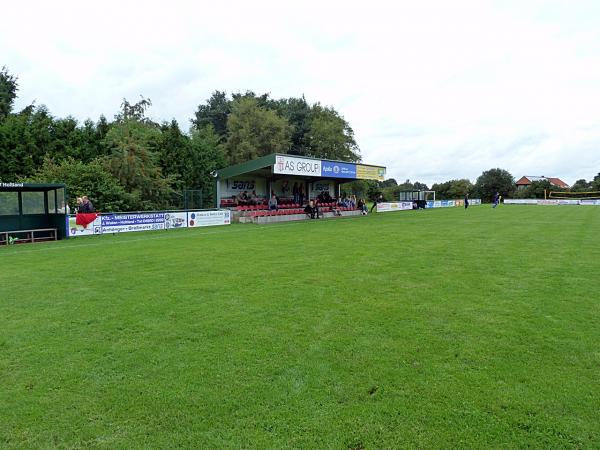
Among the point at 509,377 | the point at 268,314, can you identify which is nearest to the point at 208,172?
the point at 268,314

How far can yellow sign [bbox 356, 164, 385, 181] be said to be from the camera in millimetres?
34312

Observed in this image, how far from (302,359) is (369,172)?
3232cm

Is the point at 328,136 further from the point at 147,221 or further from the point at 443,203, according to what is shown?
the point at 147,221

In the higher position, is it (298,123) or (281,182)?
(298,123)

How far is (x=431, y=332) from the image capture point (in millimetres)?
5309

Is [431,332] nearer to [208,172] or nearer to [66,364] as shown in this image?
[66,364]

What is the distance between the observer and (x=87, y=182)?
961 inches

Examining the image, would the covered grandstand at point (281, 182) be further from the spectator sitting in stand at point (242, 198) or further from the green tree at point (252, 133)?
the green tree at point (252, 133)

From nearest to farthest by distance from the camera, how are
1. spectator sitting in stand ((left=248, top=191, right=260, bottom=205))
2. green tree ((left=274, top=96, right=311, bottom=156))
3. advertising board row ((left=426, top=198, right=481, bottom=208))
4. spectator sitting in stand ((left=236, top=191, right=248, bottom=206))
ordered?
1. spectator sitting in stand ((left=236, top=191, right=248, bottom=206))
2. spectator sitting in stand ((left=248, top=191, right=260, bottom=205))
3. advertising board row ((left=426, top=198, right=481, bottom=208))
4. green tree ((left=274, top=96, right=311, bottom=156))

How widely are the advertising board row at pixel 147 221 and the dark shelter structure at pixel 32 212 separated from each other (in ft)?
2.40

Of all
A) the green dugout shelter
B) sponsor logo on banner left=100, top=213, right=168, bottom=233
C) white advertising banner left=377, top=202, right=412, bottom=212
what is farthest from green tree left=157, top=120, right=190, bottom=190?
white advertising banner left=377, top=202, right=412, bottom=212

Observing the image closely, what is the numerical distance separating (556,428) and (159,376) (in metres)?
3.58

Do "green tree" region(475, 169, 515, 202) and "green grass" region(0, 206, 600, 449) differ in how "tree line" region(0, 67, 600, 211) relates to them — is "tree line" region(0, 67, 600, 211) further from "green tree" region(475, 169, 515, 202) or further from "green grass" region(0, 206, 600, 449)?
"green tree" region(475, 169, 515, 202)

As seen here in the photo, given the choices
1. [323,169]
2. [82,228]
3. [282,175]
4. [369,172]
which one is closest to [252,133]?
[369,172]
